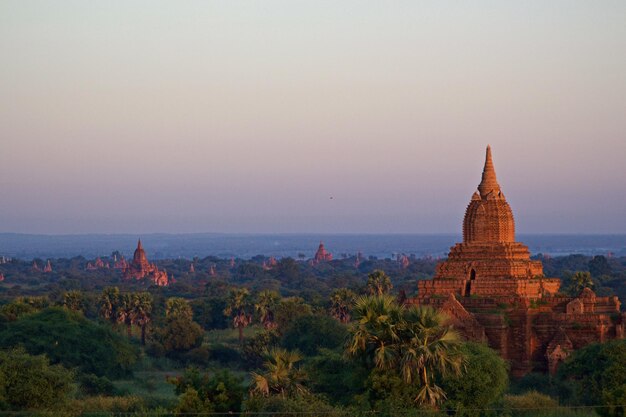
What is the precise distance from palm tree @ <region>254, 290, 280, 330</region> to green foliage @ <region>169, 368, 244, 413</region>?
1574 inches

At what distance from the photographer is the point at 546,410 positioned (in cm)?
3662

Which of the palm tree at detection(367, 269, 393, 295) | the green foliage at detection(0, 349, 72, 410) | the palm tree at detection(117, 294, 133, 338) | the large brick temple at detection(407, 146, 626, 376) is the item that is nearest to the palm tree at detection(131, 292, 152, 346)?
the palm tree at detection(117, 294, 133, 338)

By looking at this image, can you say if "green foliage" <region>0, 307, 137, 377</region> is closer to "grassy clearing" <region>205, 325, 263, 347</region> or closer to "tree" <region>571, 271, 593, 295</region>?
"grassy clearing" <region>205, 325, 263, 347</region>

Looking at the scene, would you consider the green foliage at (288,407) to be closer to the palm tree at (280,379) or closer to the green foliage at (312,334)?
the palm tree at (280,379)

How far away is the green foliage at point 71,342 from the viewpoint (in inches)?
2207

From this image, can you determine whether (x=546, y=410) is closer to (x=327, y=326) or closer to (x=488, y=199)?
(x=488, y=199)

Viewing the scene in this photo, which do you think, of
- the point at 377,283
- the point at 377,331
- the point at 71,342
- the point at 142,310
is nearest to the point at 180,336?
the point at 142,310

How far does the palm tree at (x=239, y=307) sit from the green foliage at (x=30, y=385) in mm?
38511

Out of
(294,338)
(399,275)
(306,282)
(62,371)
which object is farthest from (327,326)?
(399,275)

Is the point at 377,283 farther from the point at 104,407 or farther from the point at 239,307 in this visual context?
the point at 104,407

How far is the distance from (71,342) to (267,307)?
63.5 ft

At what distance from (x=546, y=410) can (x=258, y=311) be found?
131ft

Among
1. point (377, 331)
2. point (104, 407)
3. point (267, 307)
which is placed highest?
point (377, 331)

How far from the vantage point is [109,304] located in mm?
74188
